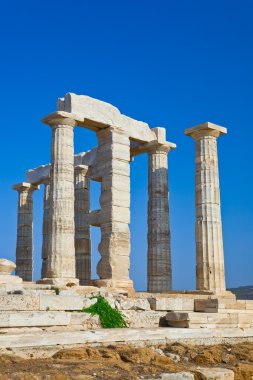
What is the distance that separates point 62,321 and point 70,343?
167 centimetres

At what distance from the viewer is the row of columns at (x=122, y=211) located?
25797 mm

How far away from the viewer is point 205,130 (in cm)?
2834

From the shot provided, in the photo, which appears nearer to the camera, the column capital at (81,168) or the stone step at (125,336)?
the stone step at (125,336)

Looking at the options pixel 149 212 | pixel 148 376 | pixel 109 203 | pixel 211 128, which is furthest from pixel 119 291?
pixel 148 376

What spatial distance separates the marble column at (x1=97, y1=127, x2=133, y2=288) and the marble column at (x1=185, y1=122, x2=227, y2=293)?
346 centimetres

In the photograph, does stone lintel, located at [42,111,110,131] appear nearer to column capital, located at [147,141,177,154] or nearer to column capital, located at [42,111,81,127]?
column capital, located at [42,111,81,127]

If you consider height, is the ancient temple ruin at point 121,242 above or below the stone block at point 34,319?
above

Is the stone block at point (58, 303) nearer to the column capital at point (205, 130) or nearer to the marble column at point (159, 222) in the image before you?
the marble column at point (159, 222)

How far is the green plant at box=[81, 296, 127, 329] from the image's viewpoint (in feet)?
53.9

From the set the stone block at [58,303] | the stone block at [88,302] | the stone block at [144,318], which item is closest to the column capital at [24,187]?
the stone block at [144,318]

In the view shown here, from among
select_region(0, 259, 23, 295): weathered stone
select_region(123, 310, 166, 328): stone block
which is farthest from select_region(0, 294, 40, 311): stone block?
select_region(0, 259, 23, 295): weathered stone

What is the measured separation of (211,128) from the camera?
2808cm

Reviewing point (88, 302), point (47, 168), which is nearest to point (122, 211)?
point (88, 302)

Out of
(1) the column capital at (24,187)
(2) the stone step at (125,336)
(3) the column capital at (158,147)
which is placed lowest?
(2) the stone step at (125,336)
